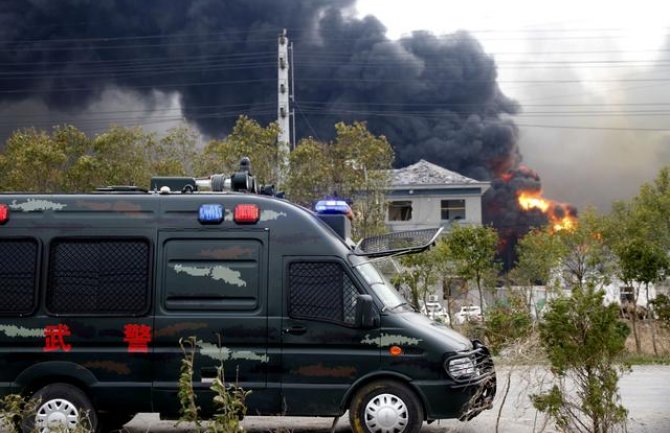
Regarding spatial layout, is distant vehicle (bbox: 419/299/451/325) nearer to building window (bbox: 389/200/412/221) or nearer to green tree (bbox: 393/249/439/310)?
A: green tree (bbox: 393/249/439/310)

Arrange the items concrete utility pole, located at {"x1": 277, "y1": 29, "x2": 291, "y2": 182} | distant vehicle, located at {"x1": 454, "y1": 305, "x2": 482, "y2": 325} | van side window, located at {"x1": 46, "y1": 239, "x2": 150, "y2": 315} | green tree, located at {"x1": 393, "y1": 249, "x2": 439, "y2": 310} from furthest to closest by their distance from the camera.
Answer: concrete utility pole, located at {"x1": 277, "y1": 29, "x2": 291, "y2": 182}, green tree, located at {"x1": 393, "y1": 249, "x2": 439, "y2": 310}, distant vehicle, located at {"x1": 454, "y1": 305, "x2": 482, "y2": 325}, van side window, located at {"x1": 46, "y1": 239, "x2": 150, "y2": 315}

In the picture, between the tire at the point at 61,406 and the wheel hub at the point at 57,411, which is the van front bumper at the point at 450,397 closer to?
the tire at the point at 61,406

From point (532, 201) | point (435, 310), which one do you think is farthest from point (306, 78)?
point (435, 310)

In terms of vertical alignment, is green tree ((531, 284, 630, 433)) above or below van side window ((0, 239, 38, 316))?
below

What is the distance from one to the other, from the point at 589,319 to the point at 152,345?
13.9ft

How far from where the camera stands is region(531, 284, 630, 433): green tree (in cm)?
752

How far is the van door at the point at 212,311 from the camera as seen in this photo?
9164mm

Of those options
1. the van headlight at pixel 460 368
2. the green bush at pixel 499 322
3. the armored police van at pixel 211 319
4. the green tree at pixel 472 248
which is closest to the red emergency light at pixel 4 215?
the armored police van at pixel 211 319

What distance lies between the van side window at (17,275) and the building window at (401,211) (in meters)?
47.9

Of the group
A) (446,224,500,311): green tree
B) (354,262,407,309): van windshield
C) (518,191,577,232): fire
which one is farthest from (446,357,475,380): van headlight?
(518,191,577,232): fire

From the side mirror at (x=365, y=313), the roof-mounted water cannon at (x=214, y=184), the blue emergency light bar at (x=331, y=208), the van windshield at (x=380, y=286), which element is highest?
the roof-mounted water cannon at (x=214, y=184)

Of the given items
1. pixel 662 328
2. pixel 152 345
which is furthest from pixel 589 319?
pixel 662 328

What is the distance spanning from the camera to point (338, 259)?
932 centimetres

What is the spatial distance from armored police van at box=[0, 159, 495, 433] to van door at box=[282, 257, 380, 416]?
0.5 inches
